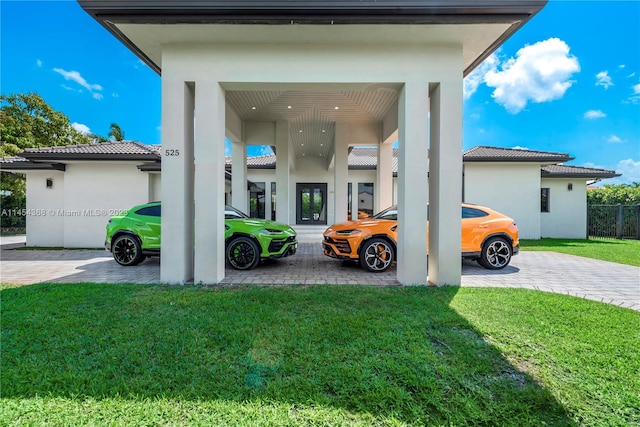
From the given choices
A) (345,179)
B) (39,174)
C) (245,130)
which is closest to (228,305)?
(345,179)

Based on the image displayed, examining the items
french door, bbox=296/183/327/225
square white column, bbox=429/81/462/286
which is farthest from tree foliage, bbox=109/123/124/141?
square white column, bbox=429/81/462/286

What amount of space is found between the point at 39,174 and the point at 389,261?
517 inches

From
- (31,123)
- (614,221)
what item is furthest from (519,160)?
(31,123)

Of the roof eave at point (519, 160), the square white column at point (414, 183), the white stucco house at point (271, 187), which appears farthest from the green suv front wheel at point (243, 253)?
the roof eave at point (519, 160)

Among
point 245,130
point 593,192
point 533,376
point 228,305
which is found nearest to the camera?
point 533,376

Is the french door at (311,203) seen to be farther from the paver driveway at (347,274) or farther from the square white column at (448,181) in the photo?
the square white column at (448,181)

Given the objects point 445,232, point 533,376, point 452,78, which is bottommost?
point 533,376

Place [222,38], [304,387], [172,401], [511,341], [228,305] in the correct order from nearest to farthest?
[172,401] < [304,387] < [511,341] < [228,305] < [222,38]

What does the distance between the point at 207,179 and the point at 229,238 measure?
1813 mm

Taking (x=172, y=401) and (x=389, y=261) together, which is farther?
(x=389, y=261)

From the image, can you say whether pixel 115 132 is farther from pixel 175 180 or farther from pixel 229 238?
pixel 175 180

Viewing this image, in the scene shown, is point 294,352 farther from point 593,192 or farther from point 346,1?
point 593,192

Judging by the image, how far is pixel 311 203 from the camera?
687 inches

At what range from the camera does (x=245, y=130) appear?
1082 cm
